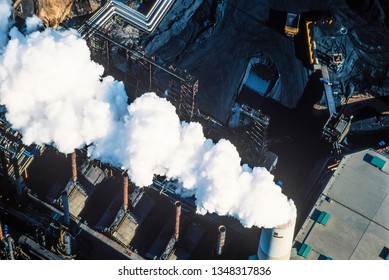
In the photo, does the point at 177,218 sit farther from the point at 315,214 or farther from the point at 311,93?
the point at 311,93

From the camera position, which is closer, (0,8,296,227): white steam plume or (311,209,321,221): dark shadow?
(0,8,296,227): white steam plume

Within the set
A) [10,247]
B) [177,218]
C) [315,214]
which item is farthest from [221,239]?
[10,247]

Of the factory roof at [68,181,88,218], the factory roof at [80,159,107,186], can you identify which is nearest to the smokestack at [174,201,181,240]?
the factory roof at [80,159,107,186]

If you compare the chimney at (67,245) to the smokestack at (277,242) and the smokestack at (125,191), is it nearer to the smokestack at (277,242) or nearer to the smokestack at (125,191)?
the smokestack at (125,191)

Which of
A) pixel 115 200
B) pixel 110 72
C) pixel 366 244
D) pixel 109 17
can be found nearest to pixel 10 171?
pixel 115 200

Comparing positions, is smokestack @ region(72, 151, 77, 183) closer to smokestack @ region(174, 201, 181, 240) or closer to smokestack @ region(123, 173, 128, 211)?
smokestack @ region(123, 173, 128, 211)

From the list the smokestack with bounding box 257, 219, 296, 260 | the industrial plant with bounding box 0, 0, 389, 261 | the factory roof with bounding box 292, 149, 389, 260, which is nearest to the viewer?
the smokestack with bounding box 257, 219, 296, 260

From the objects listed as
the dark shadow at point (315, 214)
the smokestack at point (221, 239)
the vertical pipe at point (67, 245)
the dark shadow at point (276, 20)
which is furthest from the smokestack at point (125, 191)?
the dark shadow at point (276, 20)
